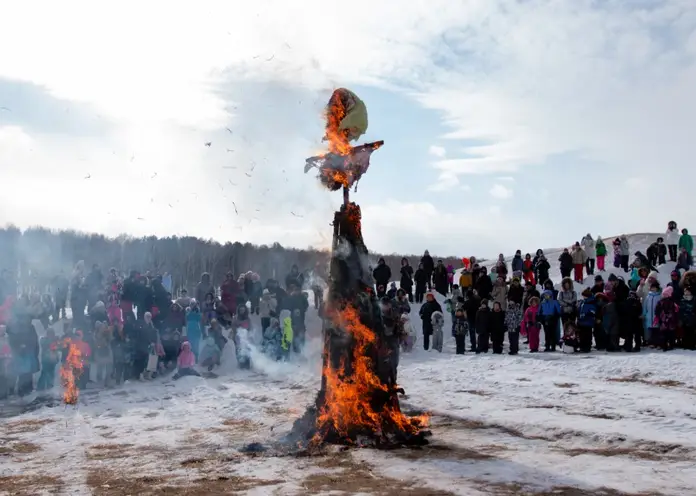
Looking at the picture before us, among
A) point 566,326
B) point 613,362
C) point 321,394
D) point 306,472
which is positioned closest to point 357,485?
point 306,472

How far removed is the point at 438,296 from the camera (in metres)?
25.2

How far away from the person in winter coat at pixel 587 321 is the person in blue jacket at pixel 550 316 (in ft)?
2.23

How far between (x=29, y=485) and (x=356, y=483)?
3.91 meters

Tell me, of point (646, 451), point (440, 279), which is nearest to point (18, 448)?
point (646, 451)

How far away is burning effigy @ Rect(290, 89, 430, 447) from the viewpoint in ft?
32.2

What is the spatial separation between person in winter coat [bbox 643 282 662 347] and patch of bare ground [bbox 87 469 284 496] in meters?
11.3

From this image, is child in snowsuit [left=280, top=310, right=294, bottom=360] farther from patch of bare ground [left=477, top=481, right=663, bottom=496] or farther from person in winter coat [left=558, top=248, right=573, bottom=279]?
person in winter coat [left=558, top=248, right=573, bottom=279]

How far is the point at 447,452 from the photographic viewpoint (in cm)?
928

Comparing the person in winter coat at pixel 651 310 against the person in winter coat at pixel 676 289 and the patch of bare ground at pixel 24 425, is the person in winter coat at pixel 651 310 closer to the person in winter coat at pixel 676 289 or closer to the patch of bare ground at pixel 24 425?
the person in winter coat at pixel 676 289

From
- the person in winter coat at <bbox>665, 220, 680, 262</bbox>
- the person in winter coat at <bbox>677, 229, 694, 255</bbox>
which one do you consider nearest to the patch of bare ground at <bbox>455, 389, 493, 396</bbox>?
the person in winter coat at <bbox>677, 229, 694, 255</bbox>

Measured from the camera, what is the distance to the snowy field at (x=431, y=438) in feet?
26.3

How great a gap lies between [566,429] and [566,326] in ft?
25.2

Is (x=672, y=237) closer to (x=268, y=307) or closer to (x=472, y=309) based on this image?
(x=472, y=309)

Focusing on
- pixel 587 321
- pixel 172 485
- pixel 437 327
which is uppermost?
pixel 587 321
